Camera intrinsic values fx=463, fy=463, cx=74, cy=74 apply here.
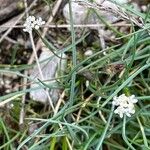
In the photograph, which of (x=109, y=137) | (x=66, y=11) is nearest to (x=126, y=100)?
(x=109, y=137)

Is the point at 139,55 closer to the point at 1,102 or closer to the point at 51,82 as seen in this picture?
the point at 51,82

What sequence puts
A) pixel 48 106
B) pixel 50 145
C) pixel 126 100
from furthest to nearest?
pixel 48 106 < pixel 50 145 < pixel 126 100

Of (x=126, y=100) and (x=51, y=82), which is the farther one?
Result: (x=51, y=82)

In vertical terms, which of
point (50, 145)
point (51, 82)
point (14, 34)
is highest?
point (14, 34)

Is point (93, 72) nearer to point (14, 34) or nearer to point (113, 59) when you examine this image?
point (113, 59)

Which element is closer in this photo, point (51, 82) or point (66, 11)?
point (51, 82)

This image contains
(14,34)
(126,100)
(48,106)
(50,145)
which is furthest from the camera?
(14,34)

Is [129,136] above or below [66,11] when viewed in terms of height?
below

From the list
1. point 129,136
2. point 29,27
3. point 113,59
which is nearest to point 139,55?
point 113,59

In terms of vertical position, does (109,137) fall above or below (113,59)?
below
